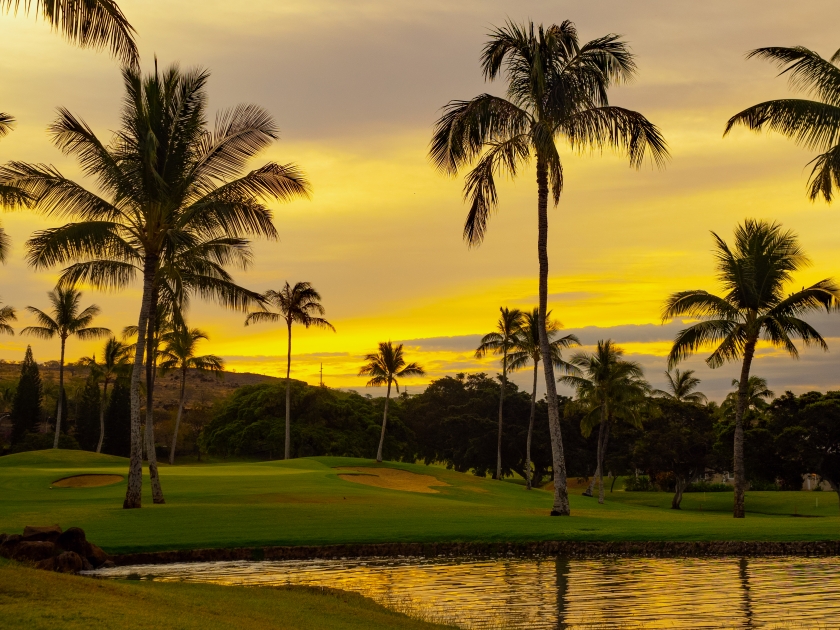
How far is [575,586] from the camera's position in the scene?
1728 centimetres

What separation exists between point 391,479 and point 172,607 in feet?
142

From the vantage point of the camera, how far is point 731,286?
1523 inches

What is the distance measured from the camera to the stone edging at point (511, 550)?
2172cm

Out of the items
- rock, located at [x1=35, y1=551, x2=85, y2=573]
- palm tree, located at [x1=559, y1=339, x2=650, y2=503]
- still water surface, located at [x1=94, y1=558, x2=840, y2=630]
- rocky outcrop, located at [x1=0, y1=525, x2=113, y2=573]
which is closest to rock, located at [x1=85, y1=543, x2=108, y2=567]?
rocky outcrop, located at [x1=0, y1=525, x2=113, y2=573]

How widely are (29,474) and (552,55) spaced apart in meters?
33.1

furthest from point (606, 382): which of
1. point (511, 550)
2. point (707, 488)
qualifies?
point (511, 550)

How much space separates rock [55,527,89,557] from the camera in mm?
18750

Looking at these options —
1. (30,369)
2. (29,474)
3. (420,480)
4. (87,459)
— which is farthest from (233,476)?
(30,369)

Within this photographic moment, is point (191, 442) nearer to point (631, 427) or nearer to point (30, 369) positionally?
point (30, 369)

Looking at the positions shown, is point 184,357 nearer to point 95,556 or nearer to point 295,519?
point 295,519

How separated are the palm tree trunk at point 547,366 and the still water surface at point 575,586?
9.48 metres

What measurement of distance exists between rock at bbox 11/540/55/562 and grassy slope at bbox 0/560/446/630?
3409mm

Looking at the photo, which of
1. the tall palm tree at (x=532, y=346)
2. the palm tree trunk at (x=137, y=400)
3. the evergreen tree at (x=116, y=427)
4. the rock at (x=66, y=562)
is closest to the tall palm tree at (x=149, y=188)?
the palm tree trunk at (x=137, y=400)

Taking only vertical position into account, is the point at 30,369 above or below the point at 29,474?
above
